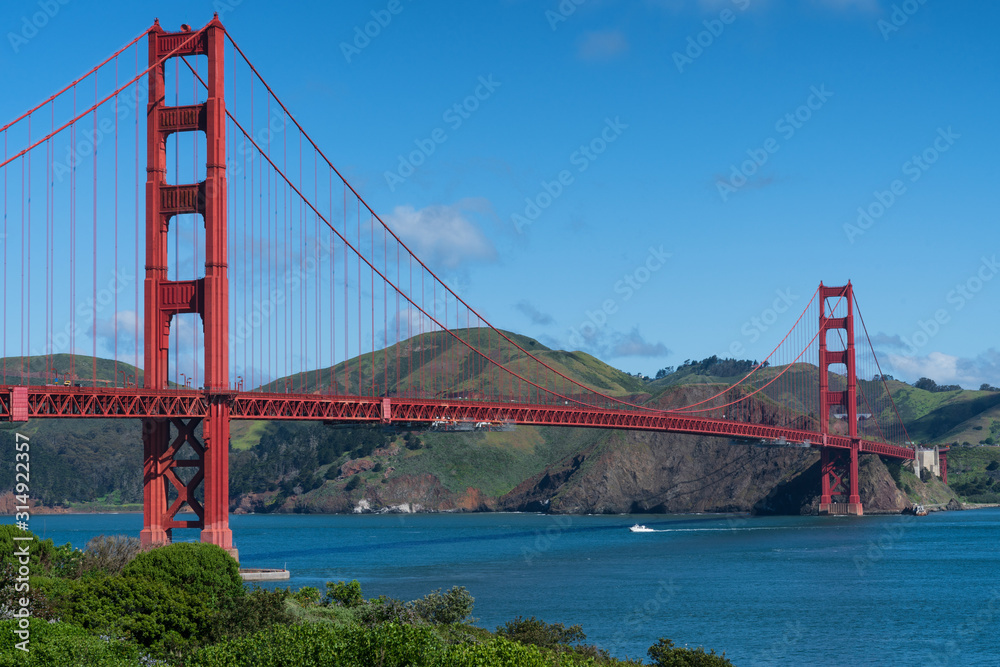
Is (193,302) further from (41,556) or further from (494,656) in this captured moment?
(494,656)

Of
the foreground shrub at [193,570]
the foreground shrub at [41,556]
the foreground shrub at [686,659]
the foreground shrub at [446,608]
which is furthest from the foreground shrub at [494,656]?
the foreground shrub at [41,556]

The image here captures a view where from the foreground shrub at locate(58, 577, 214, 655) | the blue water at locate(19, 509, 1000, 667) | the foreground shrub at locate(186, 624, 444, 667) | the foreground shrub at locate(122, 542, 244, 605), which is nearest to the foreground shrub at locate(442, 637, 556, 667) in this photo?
the foreground shrub at locate(186, 624, 444, 667)

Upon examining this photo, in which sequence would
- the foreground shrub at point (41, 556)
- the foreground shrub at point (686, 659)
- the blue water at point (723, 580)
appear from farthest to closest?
the blue water at point (723, 580) < the foreground shrub at point (41, 556) < the foreground shrub at point (686, 659)

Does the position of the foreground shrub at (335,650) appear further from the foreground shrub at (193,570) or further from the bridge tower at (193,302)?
the bridge tower at (193,302)

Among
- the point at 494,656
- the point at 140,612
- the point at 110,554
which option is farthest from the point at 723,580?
the point at 494,656

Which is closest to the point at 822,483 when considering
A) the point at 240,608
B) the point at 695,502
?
the point at 695,502

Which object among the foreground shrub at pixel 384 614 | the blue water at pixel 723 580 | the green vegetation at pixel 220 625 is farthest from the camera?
the blue water at pixel 723 580
